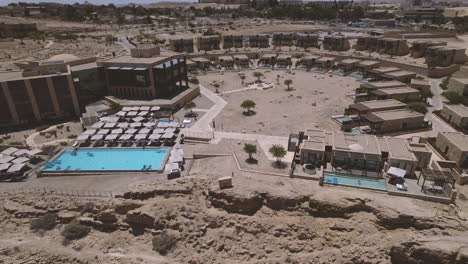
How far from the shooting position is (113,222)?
95.2 ft

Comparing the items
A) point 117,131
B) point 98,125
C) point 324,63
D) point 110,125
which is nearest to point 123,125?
point 110,125

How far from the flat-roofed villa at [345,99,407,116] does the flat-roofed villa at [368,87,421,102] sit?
2564 mm

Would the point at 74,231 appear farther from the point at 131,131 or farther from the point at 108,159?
the point at 131,131

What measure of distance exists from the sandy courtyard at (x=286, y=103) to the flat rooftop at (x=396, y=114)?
621cm

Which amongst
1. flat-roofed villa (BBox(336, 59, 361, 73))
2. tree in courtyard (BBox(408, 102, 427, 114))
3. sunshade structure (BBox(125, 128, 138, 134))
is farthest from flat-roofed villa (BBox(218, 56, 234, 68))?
tree in courtyard (BBox(408, 102, 427, 114))

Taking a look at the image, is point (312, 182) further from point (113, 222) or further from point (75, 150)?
point (75, 150)

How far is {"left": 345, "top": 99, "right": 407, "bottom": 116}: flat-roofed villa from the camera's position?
4551 cm

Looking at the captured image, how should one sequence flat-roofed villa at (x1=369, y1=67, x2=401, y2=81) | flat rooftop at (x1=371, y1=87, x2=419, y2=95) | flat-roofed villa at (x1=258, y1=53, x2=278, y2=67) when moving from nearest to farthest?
flat rooftop at (x1=371, y1=87, x2=419, y2=95)
flat-roofed villa at (x1=369, y1=67, x2=401, y2=81)
flat-roofed villa at (x1=258, y1=53, x2=278, y2=67)

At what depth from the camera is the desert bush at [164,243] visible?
26.3 metres

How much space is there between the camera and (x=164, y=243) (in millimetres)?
26438

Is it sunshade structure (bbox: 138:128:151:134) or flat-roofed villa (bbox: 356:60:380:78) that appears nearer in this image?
sunshade structure (bbox: 138:128:151:134)

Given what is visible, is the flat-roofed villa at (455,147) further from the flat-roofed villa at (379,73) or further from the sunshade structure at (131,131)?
the sunshade structure at (131,131)

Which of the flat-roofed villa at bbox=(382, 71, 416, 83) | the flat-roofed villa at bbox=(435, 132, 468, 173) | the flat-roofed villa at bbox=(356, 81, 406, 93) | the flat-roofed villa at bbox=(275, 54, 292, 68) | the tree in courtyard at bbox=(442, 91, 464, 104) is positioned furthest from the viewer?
the flat-roofed villa at bbox=(275, 54, 292, 68)

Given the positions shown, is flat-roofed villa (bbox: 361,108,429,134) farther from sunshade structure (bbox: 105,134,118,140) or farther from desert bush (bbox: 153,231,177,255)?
sunshade structure (bbox: 105,134,118,140)
